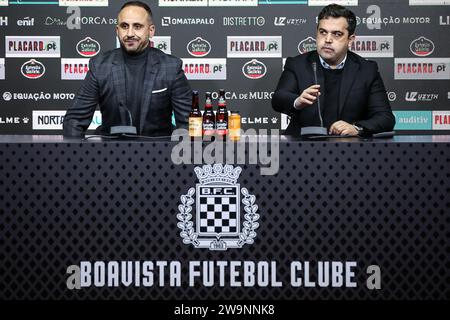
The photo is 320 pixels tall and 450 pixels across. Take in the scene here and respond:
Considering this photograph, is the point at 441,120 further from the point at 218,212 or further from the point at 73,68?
the point at 218,212

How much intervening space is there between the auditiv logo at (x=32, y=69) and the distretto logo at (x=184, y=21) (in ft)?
3.13

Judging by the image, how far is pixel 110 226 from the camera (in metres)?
2.87

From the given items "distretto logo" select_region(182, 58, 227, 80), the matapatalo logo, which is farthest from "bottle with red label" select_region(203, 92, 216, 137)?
"distretto logo" select_region(182, 58, 227, 80)

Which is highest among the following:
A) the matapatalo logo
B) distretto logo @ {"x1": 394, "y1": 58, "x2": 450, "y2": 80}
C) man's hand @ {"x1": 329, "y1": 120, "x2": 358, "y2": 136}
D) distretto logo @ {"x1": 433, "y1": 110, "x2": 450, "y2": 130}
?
distretto logo @ {"x1": 394, "y1": 58, "x2": 450, "y2": 80}

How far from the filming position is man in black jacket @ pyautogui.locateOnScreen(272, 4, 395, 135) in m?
4.05

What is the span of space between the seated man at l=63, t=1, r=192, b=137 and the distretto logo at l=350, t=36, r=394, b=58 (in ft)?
5.45

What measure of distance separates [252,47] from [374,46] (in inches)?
35.1

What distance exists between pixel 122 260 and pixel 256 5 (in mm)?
2893

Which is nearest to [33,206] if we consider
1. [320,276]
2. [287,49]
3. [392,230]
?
[320,276]

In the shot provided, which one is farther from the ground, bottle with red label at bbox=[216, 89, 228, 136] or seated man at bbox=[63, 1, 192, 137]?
seated man at bbox=[63, 1, 192, 137]

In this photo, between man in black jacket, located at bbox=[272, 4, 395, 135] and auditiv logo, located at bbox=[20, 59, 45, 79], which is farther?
auditiv logo, located at bbox=[20, 59, 45, 79]

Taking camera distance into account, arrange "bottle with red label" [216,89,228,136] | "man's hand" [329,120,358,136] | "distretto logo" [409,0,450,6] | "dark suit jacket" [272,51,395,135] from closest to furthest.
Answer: "bottle with red label" [216,89,228,136]
"man's hand" [329,120,358,136]
"dark suit jacket" [272,51,395,135]
"distretto logo" [409,0,450,6]

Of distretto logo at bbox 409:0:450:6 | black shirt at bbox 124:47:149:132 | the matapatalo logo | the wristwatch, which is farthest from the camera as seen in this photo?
distretto logo at bbox 409:0:450:6

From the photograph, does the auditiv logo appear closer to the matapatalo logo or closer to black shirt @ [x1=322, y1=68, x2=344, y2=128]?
black shirt @ [x1=322, y1=68, x2=344, y2=128]
